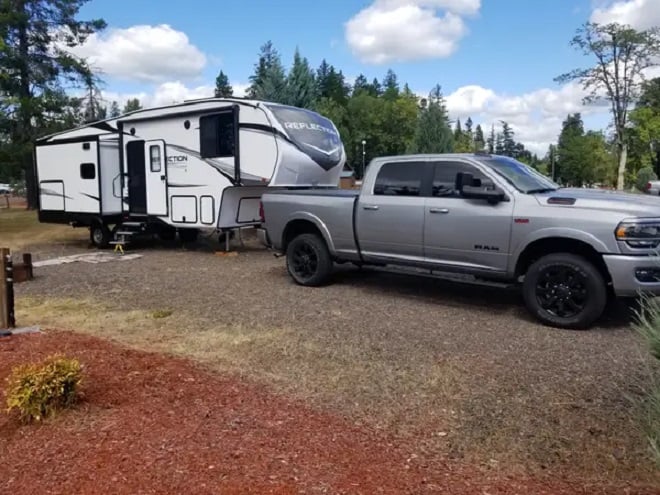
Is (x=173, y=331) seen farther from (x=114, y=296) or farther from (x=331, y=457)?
(x=331, y=457)

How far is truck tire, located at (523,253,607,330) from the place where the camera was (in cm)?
562

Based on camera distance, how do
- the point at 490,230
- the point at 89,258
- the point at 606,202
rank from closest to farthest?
the point at 606,202
the point at 490,230
the point at 89,258

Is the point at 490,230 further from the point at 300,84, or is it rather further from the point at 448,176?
the point at 300,84

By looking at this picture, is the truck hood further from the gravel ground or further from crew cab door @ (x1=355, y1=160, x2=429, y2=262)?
crew cab door @ (x1=355, y1=160, x2=429, y2=262)

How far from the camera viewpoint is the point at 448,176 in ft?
22.2

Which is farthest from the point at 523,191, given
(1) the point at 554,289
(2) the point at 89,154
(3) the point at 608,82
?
(3) the point at 608,82

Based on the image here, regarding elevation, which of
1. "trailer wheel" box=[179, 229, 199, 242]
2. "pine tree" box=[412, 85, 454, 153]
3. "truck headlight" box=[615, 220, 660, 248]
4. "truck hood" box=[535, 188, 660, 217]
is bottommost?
"trailer wheel" box=[179, 229, 199, 242]

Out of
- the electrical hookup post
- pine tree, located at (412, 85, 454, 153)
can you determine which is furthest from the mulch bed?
pine tree, located at (412, 85, 454, 153)

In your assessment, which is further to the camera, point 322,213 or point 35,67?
point 35,67

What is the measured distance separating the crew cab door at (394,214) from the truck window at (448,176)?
168 millimetres

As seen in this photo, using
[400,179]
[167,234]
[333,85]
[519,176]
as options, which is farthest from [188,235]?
[333,85]

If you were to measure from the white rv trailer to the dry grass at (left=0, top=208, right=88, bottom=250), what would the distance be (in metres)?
1.16

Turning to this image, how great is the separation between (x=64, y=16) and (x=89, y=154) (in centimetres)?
1457

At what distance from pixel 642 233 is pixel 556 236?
772 millimetres
